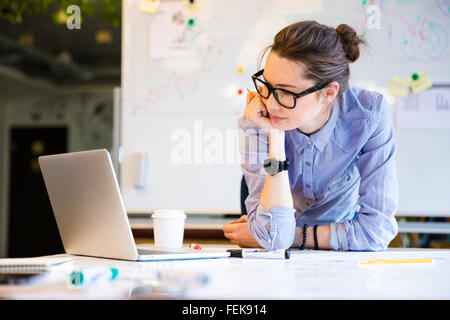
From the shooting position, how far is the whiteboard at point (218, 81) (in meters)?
2.41

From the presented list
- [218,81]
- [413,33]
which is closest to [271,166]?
[218,81]

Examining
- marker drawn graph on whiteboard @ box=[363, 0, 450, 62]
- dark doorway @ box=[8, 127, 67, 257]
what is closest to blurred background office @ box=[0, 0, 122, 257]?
dark doorway @ box=[8, 127, 67, 257]

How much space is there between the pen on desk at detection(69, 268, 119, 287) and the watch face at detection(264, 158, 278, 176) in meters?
0.64

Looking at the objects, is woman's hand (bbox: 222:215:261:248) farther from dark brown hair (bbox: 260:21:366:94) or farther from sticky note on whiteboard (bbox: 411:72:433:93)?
sticky note on whiteboard (bbox: 411:72:433:93)

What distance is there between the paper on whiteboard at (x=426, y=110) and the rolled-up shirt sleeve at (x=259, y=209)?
1.20 metres

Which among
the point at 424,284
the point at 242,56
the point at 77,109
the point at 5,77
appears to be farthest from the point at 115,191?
the point at 77,109

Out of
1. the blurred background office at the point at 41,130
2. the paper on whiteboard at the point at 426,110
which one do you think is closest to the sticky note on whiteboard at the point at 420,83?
the paper on whiteboard at the point at 426,110

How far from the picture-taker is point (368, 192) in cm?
140

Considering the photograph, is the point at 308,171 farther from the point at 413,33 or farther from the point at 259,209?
the point at 413,33

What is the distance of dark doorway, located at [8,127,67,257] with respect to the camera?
766 centimetres

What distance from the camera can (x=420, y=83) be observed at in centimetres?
240

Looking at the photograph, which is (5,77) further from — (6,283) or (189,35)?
(6,283)

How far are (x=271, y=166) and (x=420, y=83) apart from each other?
1.38 m
